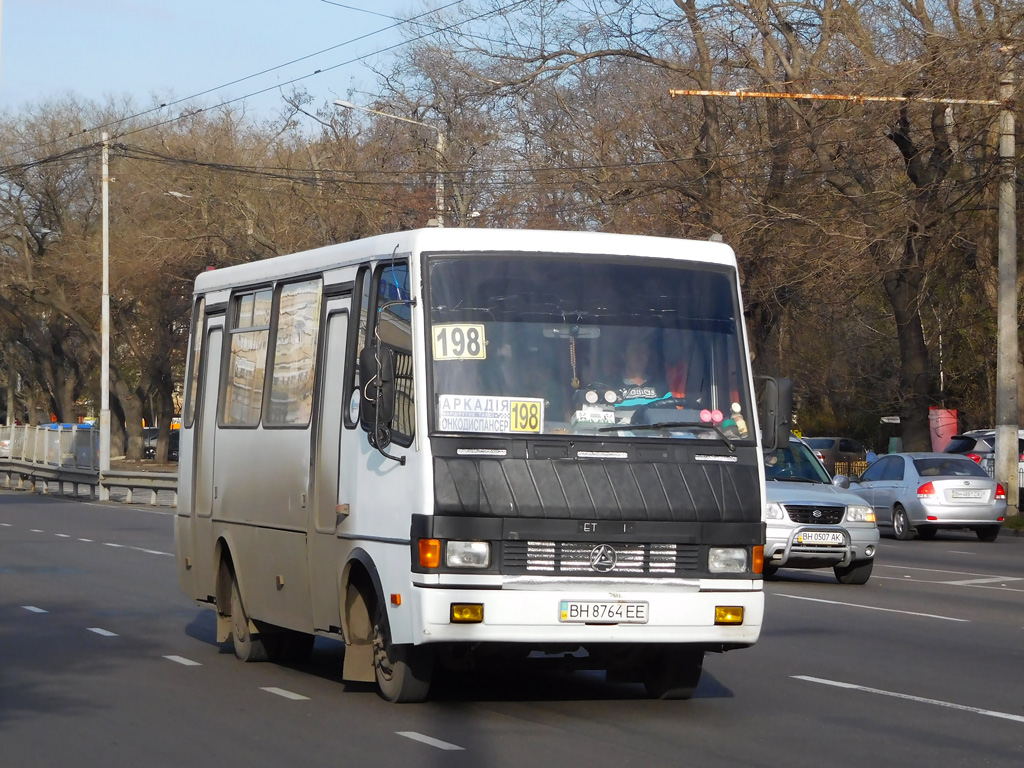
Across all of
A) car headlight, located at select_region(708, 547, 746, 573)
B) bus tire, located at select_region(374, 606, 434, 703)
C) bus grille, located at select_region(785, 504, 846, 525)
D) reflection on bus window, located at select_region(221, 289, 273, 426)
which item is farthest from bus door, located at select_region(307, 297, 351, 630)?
bus grille, located at select_region(785, 504, 846, 525)

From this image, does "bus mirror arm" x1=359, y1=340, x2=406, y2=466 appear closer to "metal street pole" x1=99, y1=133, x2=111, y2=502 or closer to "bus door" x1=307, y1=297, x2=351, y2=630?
→ "bus door" x1=307, y1=297, x2=351, y2=630

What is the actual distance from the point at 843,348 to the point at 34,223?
98.6ft

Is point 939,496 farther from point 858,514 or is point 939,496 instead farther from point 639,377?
point 639,377

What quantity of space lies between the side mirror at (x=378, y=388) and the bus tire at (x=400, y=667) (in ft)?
3.14

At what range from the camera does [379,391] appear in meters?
8.49

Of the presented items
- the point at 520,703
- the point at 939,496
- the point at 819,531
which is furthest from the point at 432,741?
the point at 939,496

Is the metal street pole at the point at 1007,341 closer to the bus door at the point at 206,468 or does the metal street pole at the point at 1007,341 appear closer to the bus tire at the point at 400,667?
the bus door at the point at 206,468

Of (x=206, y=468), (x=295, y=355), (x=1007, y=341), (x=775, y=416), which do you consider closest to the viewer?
(x=775, y=416)

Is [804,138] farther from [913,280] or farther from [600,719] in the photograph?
[600,719]

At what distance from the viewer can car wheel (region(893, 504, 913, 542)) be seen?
90.7 ft

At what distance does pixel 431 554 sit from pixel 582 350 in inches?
56.8

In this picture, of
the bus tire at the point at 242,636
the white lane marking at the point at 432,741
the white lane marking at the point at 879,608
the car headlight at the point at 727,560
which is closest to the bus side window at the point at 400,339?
the white lane marking at the point at 432,741

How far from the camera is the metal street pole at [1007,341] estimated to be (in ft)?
98.8

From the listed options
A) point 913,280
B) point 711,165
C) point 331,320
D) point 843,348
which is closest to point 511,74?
point 711,165
